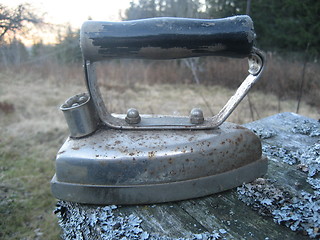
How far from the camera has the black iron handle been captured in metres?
0.76

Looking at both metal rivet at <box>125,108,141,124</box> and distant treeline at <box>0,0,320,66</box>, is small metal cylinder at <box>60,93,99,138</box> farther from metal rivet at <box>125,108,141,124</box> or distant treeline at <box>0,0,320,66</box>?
distant treeline at <box>0,0,320,66</box>

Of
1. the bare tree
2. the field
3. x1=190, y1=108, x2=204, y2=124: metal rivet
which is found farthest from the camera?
the field

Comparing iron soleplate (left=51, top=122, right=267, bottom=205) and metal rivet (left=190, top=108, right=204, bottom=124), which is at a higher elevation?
metal rivet (left=190, top=108, right=204, bottom=124)

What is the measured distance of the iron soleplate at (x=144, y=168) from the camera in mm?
734

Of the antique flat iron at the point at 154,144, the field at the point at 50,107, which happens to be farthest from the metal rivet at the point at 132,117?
the field at the point at 50,107

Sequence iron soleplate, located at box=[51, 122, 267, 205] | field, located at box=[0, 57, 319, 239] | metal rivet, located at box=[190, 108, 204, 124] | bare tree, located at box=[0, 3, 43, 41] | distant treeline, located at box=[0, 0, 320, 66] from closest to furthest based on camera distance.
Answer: iron soleplate, located at box=[51, 122, 267, 205] → metal rivet, located at box=[190, 108, 204, 124] → bare tree, located at box=[0, 3, 43, 41] → field, located at box=[0, 57, 319, 239] → distant treeline, located at box=[0, 0, 320, 66]

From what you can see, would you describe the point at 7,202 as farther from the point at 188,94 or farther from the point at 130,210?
the point at 188,94

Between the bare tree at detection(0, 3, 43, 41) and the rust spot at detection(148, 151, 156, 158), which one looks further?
the bare tree at detection(0, 3, 43, 41)

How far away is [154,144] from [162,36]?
30cm

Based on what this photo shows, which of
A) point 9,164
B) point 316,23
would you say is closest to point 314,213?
point 9,164

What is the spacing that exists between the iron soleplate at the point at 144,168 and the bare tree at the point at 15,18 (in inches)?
34.4

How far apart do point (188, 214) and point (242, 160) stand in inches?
9.2

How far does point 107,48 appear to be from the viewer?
2.54 feet

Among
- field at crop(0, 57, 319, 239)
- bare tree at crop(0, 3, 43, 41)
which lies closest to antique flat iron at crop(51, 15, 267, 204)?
bare tree at crop(0, 3, 43, 41)
